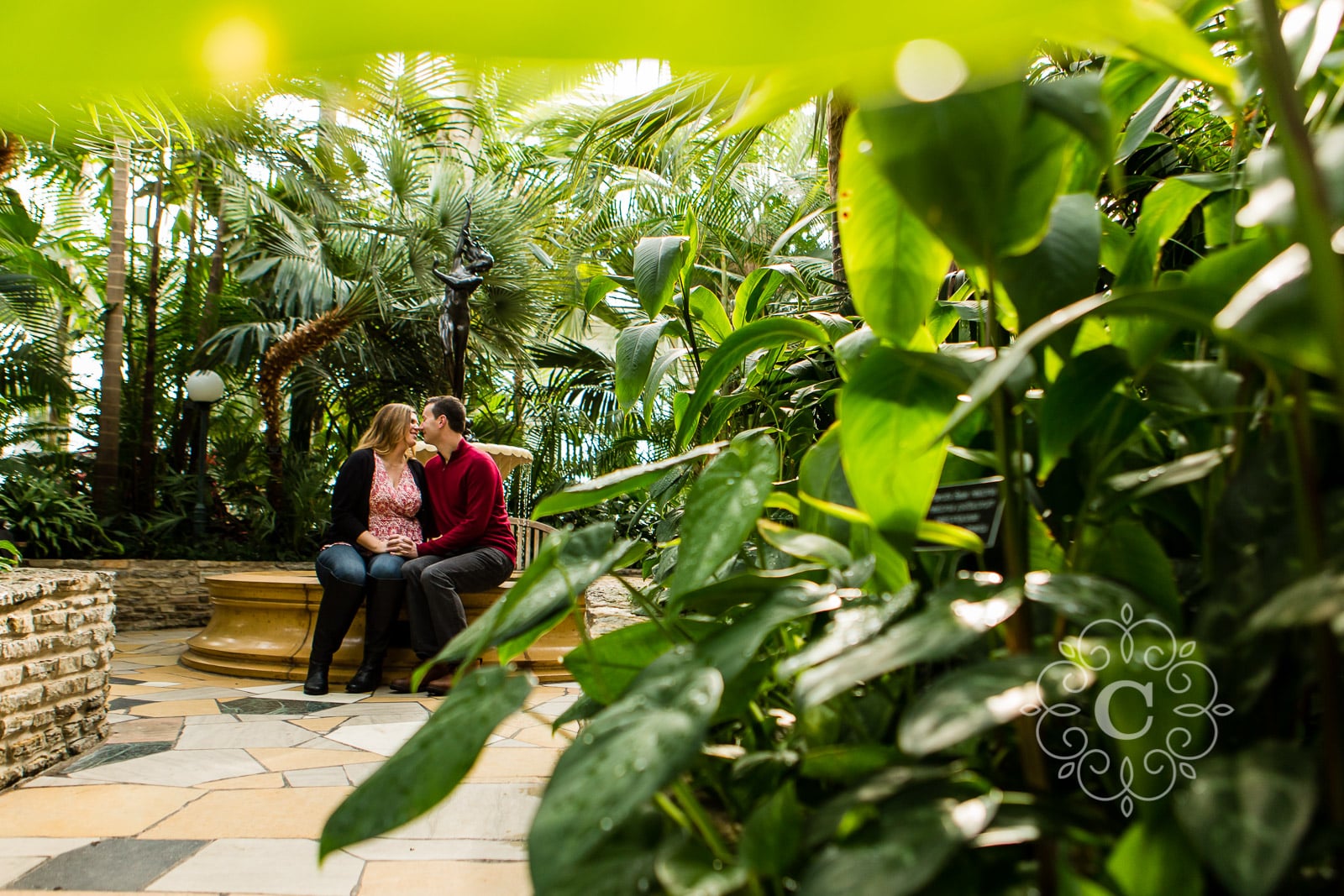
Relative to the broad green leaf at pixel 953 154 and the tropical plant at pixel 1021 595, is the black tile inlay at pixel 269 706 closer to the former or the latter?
the tropical plant at pixel 1021 595

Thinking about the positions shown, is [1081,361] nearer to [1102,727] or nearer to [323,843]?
[1102,727]

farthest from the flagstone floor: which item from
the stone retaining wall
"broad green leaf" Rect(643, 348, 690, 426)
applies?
the stone retaining wall

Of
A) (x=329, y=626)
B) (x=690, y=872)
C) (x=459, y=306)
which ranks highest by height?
(x=459, y=306)

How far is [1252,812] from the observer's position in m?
0.33

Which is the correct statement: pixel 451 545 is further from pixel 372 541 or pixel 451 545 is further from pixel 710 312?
pixel 710 312

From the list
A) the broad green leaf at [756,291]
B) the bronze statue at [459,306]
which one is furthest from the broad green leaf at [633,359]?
the bronze statue at [459,306]

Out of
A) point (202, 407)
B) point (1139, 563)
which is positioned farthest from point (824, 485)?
point (202, 407)

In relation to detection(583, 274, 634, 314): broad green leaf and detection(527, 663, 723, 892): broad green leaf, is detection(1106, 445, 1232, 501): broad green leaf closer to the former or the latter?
detection(527, 663, 723, 892): broad green leaf

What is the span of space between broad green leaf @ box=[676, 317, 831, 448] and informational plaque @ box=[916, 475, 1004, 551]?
0.88ft

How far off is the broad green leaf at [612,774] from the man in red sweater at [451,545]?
3.00 m

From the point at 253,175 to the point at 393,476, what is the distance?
6.38 m

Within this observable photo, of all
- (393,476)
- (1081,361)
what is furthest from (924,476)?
(393,476)

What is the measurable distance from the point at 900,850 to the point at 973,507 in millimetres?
298

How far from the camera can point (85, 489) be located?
23.1ft
